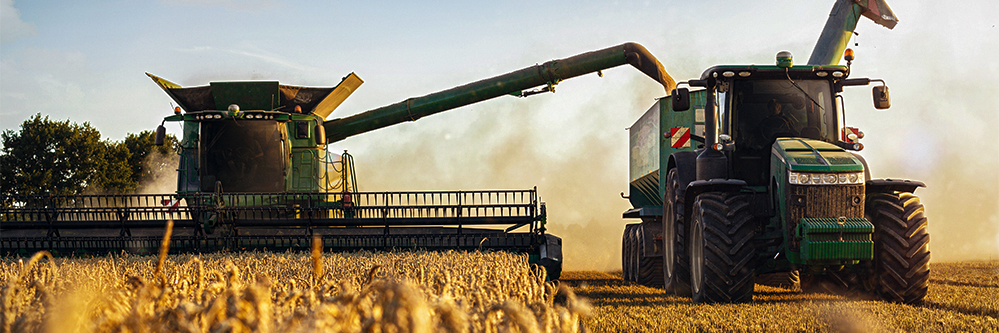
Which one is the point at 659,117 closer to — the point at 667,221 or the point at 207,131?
the point at 667,221

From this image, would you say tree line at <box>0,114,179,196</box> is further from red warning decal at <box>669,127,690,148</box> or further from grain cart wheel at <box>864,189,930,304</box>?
grain cart wheel at <box>864,189,930,304</box>

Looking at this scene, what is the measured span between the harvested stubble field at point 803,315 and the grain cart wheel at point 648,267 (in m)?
3.40

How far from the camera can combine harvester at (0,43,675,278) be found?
1020 cm

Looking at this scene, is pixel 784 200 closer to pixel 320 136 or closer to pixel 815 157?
pixel 815 157

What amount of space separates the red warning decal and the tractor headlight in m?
3.70

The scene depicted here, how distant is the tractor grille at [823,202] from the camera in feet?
21.3

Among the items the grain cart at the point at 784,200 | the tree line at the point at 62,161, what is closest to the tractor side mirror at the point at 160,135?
the grain cart at the point at 784,200

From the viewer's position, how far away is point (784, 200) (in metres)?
6.66

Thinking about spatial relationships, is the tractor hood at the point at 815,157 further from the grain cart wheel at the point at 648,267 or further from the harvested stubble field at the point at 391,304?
the grain cart wheel at the point at 648,267

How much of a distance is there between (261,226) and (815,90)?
7.16 meters

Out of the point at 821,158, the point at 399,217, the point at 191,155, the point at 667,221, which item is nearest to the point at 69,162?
the point at 191,155

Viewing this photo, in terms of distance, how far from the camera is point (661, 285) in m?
11.2

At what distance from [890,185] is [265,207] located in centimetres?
760

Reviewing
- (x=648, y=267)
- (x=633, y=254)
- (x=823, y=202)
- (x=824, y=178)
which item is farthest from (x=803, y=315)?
(x=633, y=254)
